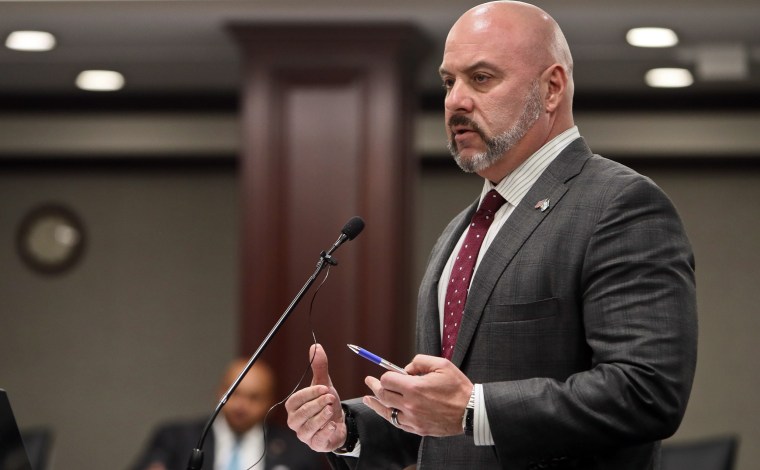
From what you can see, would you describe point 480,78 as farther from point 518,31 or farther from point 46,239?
point 46,239

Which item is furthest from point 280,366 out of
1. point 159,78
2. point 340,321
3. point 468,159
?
point 468,159

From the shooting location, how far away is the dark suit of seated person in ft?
14.4

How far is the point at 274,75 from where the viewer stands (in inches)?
190

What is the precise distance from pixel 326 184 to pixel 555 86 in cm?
309

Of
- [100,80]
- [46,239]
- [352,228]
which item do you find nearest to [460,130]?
[352,228]

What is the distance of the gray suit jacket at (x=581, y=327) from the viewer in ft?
4.98

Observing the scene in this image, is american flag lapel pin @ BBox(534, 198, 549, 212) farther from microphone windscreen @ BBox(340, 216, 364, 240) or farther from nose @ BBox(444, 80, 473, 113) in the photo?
microphone windscreen @ BBox(340, 216, 364, 240)

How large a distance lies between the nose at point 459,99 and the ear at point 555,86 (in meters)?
0.12

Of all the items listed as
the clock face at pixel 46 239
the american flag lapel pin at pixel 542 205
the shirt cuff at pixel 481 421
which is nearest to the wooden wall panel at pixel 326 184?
the clock face at pixel 46 239

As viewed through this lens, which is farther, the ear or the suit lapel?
the ear

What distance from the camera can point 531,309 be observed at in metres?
1.63

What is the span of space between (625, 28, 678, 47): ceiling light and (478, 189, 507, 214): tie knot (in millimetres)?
3202

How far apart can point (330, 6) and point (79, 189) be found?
116 inches

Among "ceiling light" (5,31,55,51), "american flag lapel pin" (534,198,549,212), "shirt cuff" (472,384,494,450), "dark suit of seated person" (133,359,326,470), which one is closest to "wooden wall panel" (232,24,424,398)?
"dark suit of seated person" (133,359,326,470)
